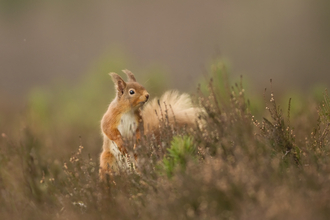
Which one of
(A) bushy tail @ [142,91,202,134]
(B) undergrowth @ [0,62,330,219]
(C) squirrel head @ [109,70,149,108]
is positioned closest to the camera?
(B) undergrowth @ [0,62,330,219]

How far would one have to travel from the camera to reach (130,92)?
370 centimetres

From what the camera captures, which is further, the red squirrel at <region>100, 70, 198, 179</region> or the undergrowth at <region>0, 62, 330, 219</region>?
the red squirrel at <region>100, 70, 198, 179</region>

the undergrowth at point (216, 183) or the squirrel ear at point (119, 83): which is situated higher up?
the squirrel ear at point (119, 83)

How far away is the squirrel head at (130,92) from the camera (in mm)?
3682

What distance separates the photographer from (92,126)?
27.3ft

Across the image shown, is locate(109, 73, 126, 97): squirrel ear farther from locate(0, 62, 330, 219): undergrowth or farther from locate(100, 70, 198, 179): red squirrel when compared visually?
locate(0, 62, 330, 219): undergrowth

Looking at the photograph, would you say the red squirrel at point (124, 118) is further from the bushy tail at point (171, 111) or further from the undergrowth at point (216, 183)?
the undergrowth at point (216, 183)

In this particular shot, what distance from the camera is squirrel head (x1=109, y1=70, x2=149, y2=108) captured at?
368cm

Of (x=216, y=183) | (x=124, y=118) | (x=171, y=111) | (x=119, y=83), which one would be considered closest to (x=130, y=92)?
(x=119, y=83)

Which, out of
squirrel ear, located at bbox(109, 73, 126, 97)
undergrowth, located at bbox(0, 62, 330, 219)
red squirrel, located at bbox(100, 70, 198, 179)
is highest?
squirrel ear, located at bbox(109, 73, 126, 97)

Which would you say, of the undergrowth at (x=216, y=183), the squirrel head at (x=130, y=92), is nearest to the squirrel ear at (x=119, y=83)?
the squirrel head at (x=130, y=92)

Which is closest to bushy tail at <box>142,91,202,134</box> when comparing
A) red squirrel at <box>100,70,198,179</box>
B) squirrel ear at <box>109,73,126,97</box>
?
red squirrel at <box>100,70,198,179</box>

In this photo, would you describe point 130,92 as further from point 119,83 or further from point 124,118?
point 124,118

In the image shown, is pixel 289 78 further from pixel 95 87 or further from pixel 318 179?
pixel 318 179
